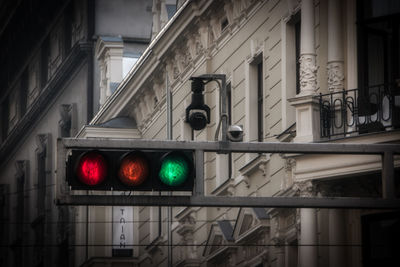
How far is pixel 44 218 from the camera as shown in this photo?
53938 mm

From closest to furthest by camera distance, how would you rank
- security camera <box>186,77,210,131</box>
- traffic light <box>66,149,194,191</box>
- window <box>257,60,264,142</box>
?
1. traffic light <box>66,149,194,191</box>
2. security camera <box>186,77,210,131</box>
3. window <box>257,60,264,142</box>

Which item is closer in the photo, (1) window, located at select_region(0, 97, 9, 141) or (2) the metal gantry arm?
(2) the metal gantry arm

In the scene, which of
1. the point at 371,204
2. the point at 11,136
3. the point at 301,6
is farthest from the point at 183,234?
the point at 11,136

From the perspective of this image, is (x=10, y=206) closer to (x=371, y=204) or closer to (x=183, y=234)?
(x=183, y=234)

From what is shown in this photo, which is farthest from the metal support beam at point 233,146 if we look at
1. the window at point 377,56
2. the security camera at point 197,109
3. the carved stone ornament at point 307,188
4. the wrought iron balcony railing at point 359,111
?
the carved stone ornament at point 307,188

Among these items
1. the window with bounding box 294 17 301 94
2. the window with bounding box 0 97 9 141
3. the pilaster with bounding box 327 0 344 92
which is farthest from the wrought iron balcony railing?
the window with bounding box 0 97 9 141

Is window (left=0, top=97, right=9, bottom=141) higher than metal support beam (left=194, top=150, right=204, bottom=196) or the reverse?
higher

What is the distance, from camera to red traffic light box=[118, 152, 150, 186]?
1606 cm

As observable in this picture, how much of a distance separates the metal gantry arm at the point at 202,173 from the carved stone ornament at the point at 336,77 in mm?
6207

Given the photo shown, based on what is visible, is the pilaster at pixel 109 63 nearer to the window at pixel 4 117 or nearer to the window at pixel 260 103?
the window at pixel 260 103

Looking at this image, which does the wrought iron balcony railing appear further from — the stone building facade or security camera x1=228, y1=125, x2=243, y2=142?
security camera x1=228, y1=125, x2=243, y2=142

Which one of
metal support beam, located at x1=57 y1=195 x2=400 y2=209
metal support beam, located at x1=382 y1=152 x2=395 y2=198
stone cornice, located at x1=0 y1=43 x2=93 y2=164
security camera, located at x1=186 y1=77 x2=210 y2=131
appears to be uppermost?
stone cornice, located at x1=0 y1=43 x2=93 y2=164

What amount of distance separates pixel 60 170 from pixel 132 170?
74 centimetres

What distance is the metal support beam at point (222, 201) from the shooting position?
53.2ft
